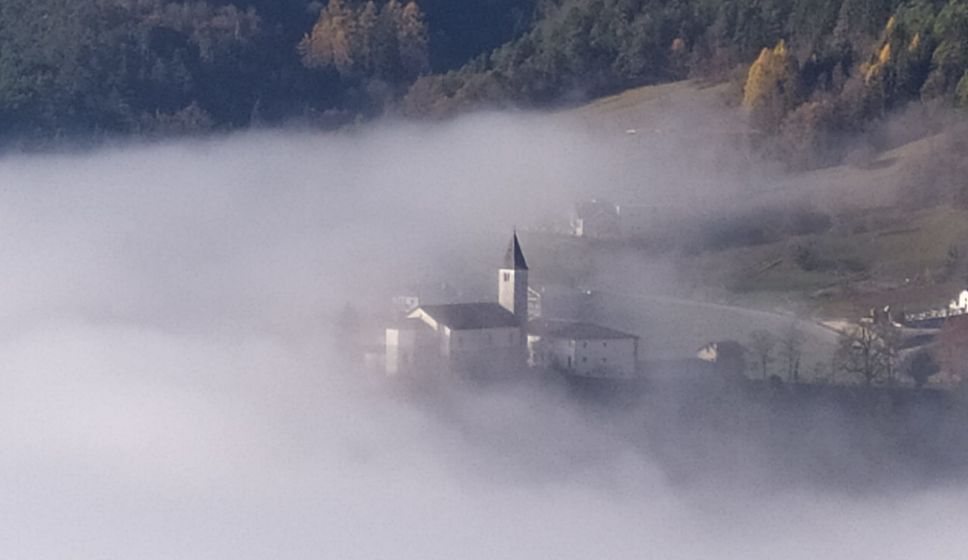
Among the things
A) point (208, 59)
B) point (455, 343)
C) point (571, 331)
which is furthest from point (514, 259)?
point (208, 59)

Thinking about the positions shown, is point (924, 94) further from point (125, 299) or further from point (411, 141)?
point (125, 299)

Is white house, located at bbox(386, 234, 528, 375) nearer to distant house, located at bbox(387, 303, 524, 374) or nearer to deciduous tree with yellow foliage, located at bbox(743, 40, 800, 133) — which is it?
distant house, located at bbox(387, 303, 524, 374)

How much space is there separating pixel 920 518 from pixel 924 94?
14.5 meters

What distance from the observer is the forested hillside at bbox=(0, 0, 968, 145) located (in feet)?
128

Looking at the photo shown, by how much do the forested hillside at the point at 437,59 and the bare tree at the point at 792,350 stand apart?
8852 millimetres

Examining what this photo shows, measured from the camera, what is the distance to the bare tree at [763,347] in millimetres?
27719

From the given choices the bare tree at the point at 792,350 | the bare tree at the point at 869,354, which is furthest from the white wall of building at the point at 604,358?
the bare tree at the point at 869,354

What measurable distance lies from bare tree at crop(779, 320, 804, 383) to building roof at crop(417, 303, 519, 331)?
3.22 m

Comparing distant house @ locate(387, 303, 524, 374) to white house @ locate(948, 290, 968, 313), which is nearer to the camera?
distant house @ locate(387, 303, 524, 374)

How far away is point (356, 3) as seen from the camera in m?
48.5

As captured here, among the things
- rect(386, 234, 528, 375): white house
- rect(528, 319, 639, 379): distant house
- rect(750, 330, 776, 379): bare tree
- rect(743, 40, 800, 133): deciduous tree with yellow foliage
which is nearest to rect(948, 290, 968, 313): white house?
rect(750, 330, 776, 379): bare tree

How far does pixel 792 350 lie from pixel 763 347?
13.2 inches

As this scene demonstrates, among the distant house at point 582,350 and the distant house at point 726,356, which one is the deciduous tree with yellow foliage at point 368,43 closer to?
the distant house at point 726,356

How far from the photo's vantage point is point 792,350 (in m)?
27.9
